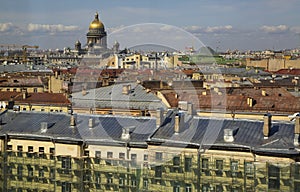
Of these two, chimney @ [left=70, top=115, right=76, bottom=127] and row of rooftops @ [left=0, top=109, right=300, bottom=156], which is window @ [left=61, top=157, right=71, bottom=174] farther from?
chimney @ [left=70, top=115, right=76, bottom=127]

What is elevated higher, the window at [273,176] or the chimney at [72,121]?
the chimney at [72,121]

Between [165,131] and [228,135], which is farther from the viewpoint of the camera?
[165,131]

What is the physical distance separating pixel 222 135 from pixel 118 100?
1194 centimetres

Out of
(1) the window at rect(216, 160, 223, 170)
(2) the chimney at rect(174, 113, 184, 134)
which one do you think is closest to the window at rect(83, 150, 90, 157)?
(2) the chimney at rect(174, 113, 184, 134)

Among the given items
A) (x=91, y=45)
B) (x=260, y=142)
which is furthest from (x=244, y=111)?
(x=91, y=45)

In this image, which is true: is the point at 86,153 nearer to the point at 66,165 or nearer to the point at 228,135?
the point at 66,165

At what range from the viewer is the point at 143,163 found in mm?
16969

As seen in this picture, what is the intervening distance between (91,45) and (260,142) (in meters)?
90.2

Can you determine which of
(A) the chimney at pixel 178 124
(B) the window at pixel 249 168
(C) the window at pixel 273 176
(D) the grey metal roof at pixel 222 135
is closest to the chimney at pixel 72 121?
(D) the grey metal roof at pixel 222 135

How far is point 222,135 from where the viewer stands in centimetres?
1723

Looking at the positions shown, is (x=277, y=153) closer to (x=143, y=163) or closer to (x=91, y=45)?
(x=143, y=163)

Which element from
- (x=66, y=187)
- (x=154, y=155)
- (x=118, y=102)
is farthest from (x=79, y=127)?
(x=118, y=102)

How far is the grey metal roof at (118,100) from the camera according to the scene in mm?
27797

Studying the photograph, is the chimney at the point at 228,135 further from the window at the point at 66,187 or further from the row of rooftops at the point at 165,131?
the window at the point at 66,187
